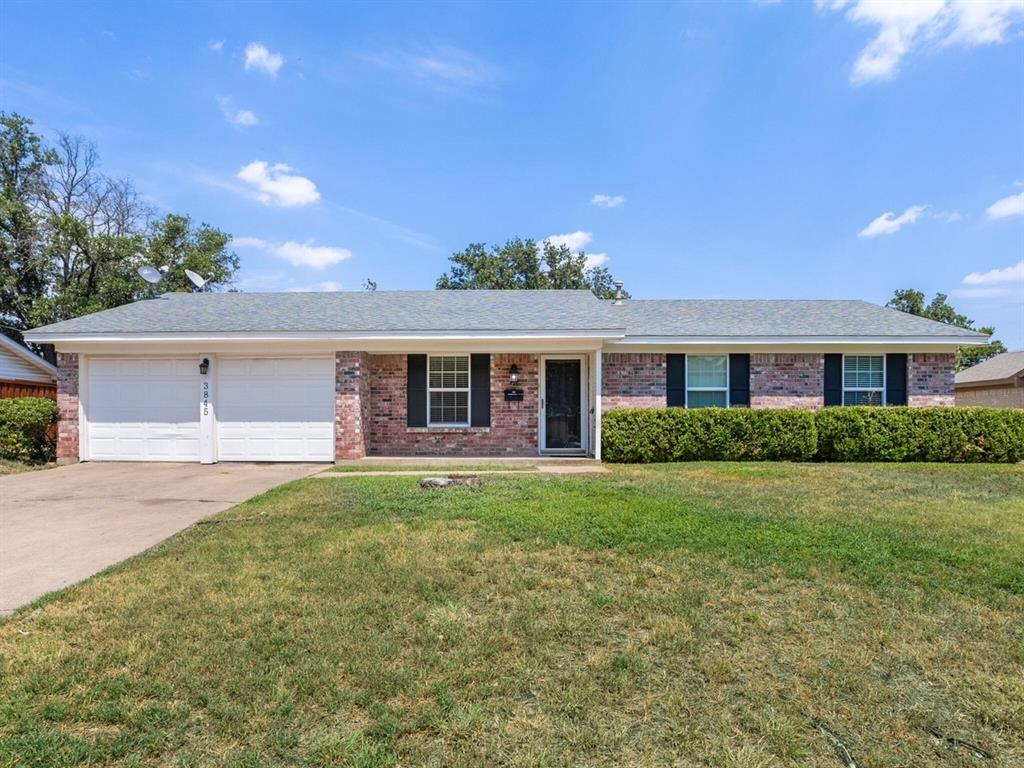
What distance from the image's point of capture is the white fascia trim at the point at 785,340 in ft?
40.3

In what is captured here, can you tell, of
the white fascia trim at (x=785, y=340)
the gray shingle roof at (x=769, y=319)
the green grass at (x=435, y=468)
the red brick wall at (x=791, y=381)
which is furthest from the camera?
the red brick wall at (x=791, y=381)

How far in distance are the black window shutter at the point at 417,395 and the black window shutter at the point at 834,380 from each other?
30.7 feet

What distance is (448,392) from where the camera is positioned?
12742 millimetres

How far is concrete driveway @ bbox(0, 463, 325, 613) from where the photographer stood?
4.73m

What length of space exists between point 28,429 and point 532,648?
13.5m

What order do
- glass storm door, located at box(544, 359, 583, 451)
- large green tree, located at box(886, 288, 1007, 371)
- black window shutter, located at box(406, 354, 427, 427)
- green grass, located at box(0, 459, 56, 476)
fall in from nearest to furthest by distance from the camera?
1. green grass, located at box(0, 459, 56, 476)
2. black window shutter, located at box(406, 354, 427, 427)
3. glass storm door, located at box(544, 359, 583, 451)
4. large green tree, located at box(886, 288, 1007, 371)

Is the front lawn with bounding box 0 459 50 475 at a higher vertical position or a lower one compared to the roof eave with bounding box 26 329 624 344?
lower

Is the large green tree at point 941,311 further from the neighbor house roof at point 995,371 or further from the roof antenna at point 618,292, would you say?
the roof antenna at point 618,292

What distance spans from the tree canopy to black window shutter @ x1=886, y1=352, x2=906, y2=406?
25.6 m

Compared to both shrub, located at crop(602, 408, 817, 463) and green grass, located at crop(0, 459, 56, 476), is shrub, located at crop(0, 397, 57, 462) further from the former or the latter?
shrub, located at crop(602, 408, 817, 463)

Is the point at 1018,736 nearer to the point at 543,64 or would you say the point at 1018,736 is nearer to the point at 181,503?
the point at 181,503

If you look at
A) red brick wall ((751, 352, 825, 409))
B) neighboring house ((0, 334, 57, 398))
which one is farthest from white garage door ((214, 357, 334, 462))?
red brick wall ((751, 352, 825, 409))

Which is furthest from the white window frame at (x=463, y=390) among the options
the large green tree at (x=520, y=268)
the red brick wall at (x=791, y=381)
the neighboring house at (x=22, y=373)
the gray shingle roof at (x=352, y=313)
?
the large green tree at (x=520, y=268)

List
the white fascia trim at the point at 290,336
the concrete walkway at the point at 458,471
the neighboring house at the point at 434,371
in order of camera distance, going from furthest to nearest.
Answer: the neighboring house at the point at 434,371 < the white fascia trim at the point at 290,336 < the concrete walkway at the point at 458,471
